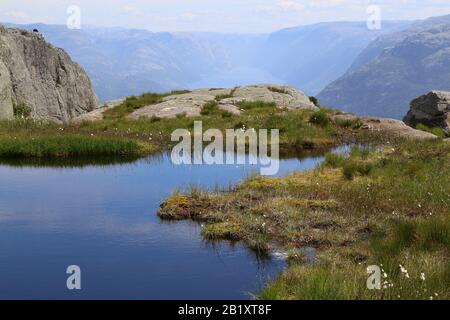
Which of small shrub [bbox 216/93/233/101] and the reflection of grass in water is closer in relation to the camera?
the reflection of grass in water

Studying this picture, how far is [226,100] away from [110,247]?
3437 cm

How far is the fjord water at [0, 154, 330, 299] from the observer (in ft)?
35.4

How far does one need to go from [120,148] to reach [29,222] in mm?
12851

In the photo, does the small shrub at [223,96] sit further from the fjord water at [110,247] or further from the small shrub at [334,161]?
the fjord water at [110,247]

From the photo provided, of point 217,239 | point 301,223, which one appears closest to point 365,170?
point 301,223

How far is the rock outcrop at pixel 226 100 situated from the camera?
42.0 m

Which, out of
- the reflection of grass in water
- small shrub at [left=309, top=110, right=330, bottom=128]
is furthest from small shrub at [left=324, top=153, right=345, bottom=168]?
small shrub at [left=309, top=110, right=330, bottom=128]

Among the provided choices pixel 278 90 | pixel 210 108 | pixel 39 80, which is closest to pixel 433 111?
pixel 278 90

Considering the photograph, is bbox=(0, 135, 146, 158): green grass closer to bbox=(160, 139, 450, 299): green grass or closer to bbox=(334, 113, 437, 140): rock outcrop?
bbox=(160, 139, 450, 299): green grass

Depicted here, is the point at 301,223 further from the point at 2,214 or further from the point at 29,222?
the point at 2,214

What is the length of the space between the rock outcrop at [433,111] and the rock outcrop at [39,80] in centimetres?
2936

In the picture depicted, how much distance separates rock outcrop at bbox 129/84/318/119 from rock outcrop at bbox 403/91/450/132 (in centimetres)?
790

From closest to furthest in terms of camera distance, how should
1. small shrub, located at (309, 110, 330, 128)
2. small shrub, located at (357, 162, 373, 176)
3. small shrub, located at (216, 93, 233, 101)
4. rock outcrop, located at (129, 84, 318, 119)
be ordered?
1. small shrub, located at (357, 162, 373, 176)
2. small shrub, located at (309, 110, 330, 128)
3. rock outcrop, located at (129, 84, 318, 119)
4. small shrub, located at (216, 93, 233, 101)

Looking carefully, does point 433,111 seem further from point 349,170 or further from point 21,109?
point 21,109
